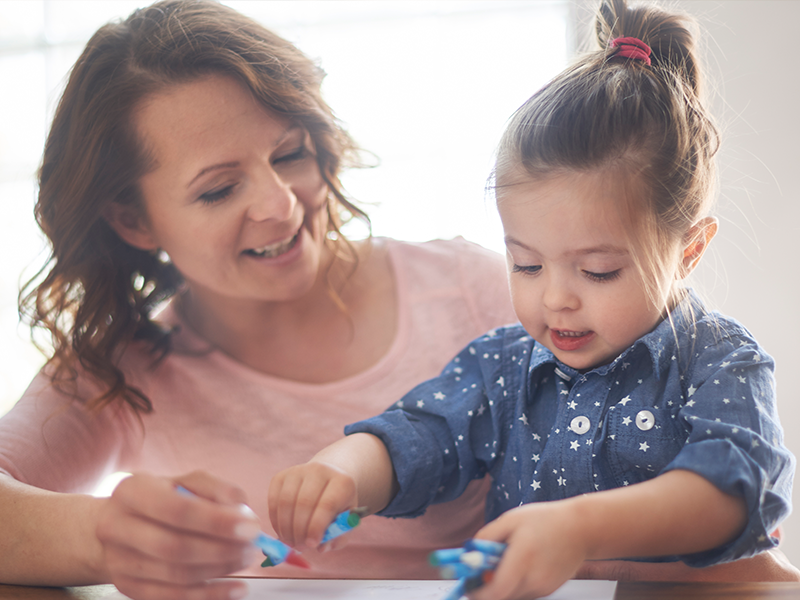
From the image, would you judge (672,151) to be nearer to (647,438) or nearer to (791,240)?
(647,438)

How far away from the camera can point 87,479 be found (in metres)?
1.08

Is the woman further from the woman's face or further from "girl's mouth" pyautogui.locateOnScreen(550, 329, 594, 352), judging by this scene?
"girl's mouth" pyautogui.locateOnScreen(550, 329, 594, 352)

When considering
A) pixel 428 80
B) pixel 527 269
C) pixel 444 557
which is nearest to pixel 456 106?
pixel 428 80

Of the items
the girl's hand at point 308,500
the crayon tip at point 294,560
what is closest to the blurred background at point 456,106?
the girl's hand at point 308,500

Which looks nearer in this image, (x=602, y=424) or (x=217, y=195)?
(x=602, y=424)

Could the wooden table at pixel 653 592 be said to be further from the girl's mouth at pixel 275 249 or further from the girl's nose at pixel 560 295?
the girl's mouth at pixel 275 249

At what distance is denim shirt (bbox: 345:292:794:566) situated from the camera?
2.07 feet

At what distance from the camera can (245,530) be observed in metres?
0.62

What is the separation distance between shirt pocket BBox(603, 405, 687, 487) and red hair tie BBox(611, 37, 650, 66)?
409mm

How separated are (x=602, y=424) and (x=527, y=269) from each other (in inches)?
8.0

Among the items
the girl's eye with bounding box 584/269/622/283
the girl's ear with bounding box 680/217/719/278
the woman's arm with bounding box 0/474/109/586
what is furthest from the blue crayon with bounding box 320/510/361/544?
the girl's ear with bounding box 680/217/719/278

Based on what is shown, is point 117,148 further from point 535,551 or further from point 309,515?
point 535,551

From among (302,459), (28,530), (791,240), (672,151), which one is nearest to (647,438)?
(672,151)

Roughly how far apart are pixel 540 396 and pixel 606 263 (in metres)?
0.24
